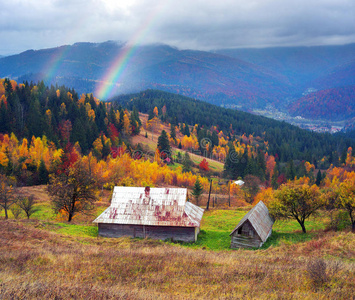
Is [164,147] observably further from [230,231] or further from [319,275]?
[319,275]

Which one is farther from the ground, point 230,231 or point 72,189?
point 72,189

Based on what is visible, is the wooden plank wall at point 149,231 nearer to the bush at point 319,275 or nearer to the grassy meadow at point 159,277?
the grassy meadow at point 159,277

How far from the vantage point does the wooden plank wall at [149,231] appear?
3116cm

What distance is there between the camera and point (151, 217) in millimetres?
31812

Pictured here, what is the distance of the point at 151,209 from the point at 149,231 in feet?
8.40

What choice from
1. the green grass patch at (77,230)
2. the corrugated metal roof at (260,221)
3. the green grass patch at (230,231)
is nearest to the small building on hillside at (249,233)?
the corrugated metal roof at (260,221)

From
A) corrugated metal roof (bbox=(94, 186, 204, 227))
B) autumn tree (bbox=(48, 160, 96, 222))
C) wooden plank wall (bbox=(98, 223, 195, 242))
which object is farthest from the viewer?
autumn tree (bbox=(48, 160, 96, 222))

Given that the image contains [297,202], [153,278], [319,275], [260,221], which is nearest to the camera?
[319,275]

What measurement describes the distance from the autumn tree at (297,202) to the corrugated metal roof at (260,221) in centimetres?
129

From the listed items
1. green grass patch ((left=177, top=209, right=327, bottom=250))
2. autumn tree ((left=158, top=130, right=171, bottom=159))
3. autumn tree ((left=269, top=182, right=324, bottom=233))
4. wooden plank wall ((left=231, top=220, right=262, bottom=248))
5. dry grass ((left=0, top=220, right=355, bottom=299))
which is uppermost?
dry grass ((left=0, top=220, right=355, bottom=299))

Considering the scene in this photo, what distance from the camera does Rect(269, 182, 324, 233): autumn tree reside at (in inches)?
1177

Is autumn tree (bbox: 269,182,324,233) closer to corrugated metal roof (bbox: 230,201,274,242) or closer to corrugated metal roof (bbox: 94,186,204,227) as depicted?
corrugated metal roof (bbox: 230,201,274,242)

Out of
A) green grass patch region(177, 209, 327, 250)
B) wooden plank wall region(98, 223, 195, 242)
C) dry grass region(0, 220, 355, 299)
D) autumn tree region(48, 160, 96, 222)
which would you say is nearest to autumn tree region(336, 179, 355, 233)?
green grass patch region(177, 209, 327, 250)

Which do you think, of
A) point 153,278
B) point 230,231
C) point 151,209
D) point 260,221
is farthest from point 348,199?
point 153,278
